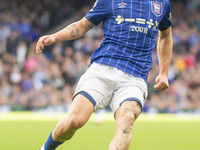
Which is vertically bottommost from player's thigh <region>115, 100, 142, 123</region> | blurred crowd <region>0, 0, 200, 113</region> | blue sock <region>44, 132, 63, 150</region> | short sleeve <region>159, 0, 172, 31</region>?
blurred crowd <region>0, 0, 200, 113</region>

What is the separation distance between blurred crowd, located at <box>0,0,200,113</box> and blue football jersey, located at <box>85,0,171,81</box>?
1288 centimetres

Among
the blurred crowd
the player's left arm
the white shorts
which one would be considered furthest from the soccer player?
the blurred crowd

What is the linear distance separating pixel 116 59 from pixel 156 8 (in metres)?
0.73

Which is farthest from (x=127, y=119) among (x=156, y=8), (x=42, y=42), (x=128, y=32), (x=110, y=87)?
(x=156, y=8)

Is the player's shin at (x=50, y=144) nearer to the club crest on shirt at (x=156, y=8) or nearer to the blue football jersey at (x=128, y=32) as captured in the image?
the blue football jersey at (x=128, y=32)

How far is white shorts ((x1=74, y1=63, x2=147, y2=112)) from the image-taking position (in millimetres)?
4707

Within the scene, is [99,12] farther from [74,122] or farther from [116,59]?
[74,122]

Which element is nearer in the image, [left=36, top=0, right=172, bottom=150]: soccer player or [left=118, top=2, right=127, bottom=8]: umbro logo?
[left=36, top=0, right=172, bottom=150]: soccer player

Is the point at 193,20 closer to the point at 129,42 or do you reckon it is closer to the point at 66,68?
the point at 66,68

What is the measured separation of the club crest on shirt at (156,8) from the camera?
16.2 feet

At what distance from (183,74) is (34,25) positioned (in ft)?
24.4

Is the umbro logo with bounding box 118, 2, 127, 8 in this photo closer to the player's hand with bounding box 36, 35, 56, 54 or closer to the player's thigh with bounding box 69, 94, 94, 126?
the player's hand with bounding box 36, 35, 56, 54

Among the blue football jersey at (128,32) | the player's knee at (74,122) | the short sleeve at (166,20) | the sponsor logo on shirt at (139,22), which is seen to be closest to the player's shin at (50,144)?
the player's knee at (74,122)

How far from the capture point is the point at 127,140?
4.43 meters
